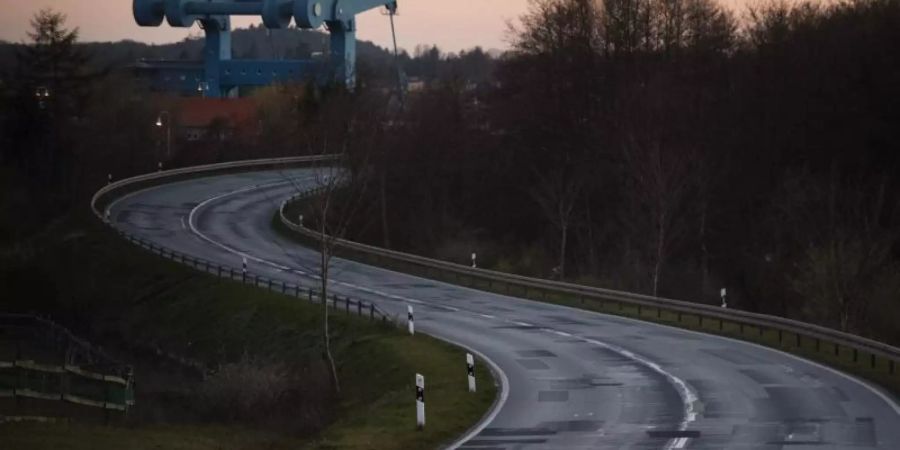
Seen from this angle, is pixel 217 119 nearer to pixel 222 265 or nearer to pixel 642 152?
pixel 222 265

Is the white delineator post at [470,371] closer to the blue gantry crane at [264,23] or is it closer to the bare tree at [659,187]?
the bare tree at [659,187]

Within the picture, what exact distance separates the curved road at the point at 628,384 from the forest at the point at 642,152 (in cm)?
731

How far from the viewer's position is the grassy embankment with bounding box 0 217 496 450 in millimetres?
22578

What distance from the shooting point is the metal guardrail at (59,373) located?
28.2 metres

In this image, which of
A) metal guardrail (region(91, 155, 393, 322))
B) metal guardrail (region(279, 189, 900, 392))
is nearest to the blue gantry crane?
metal guardrail (region(91, 155, 393, 322))

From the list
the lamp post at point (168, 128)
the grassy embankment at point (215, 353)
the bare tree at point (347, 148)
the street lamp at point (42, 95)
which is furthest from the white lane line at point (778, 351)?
the lamp post at point (168, 128)

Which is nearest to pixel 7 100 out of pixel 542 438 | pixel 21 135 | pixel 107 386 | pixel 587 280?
pixel 21 135

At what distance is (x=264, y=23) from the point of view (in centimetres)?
10100

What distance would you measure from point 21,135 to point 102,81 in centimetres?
Answer: 1305

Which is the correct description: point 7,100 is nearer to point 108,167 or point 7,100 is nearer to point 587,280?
point 108,167

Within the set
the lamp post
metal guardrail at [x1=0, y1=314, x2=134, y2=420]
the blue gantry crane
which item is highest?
the blue gantry crane

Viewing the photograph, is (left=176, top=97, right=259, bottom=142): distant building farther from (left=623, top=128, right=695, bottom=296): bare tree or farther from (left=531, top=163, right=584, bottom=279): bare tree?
(left=623, top=128, right=695, bottom=296): bare tree

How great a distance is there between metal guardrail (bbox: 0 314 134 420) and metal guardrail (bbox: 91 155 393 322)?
4.57 m

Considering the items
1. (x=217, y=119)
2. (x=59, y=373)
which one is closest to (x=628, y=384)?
(x=59, y=373)
